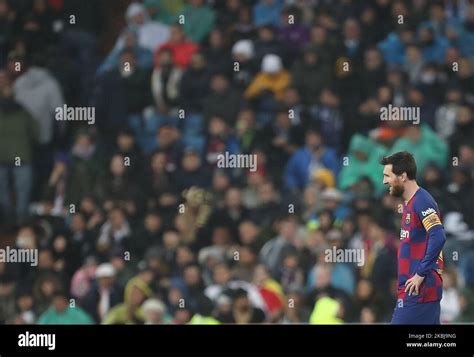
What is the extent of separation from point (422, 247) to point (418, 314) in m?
0.45

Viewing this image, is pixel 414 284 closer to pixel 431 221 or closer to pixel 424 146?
pixel 431 221

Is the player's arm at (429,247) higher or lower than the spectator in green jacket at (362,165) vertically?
lower

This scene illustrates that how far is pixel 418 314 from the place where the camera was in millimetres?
11133

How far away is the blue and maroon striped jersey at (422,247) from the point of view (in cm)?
1091

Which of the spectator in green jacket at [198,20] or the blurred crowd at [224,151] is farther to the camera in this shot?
the spectator in green jacket at [198,20]

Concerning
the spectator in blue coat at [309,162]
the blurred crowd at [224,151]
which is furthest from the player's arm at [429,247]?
the spectator in blue coat at [309,162]

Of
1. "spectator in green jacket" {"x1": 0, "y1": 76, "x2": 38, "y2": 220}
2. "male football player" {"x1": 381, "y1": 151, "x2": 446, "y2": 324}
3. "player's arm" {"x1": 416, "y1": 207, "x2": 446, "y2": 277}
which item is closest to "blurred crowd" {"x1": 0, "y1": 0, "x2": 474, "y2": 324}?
"spectator in green jacket" {"x1": 0, "y1": 76, "x2": 38, "y2": 220}

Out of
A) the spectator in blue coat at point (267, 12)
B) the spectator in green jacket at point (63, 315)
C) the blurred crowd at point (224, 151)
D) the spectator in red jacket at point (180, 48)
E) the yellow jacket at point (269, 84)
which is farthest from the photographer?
the spectator in blue coat at point (267, 12)

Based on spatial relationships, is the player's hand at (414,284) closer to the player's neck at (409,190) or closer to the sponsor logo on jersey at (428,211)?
the sponsor logo on jersey at (428,211)

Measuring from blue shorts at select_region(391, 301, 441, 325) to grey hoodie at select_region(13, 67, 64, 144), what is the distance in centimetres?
622

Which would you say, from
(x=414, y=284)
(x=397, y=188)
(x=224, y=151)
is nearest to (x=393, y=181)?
(x=397, y=188)

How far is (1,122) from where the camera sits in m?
16.3
